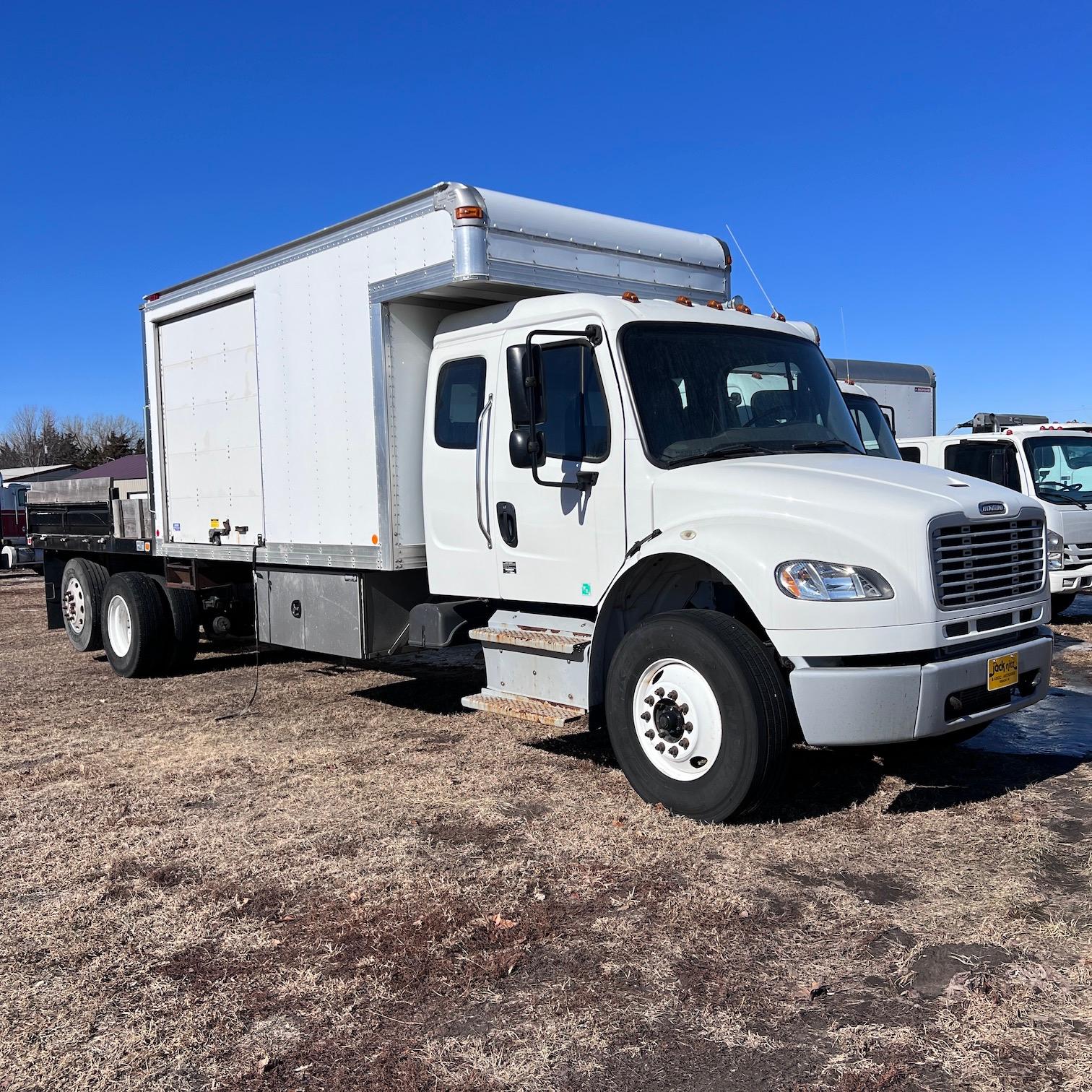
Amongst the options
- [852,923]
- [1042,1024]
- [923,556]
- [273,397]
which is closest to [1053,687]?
[923,556]

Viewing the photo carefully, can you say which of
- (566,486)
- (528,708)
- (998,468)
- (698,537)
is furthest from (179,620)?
(998,468)

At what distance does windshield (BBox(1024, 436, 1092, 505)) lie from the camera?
41.0 feet

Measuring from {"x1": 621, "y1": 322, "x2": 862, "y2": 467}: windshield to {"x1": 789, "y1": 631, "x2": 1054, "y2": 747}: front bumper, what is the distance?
1452mm

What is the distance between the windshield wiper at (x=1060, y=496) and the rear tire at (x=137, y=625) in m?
9.68

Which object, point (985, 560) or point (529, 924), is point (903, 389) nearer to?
point (985, 560)

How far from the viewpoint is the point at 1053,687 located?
885 cm

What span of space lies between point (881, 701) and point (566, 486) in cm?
214

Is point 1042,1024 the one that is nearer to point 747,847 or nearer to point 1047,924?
point 1047,924

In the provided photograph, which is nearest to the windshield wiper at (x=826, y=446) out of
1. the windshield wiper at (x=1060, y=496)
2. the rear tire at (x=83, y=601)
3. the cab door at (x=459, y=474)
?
the cab door at (x=459, y=474)

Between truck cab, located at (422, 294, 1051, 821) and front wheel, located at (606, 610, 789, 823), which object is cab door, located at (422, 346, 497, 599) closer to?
truck cab, located at (422, 294, 1051, 821)

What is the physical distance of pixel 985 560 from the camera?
5.30 metres

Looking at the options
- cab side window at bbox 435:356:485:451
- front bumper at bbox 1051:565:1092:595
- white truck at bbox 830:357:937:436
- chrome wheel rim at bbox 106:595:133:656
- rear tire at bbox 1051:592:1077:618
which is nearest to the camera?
cab side window at bbox 435:356:485:451

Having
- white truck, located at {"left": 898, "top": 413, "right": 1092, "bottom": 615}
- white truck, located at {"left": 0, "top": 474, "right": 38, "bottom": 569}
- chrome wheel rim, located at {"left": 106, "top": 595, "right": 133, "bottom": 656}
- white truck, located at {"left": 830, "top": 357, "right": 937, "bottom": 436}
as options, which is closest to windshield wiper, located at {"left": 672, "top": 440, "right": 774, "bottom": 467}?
chrome wheel rim, located at {"left": 106, "top": 595, "right": 133, "bottom": 656}

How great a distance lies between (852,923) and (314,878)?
2.36m
